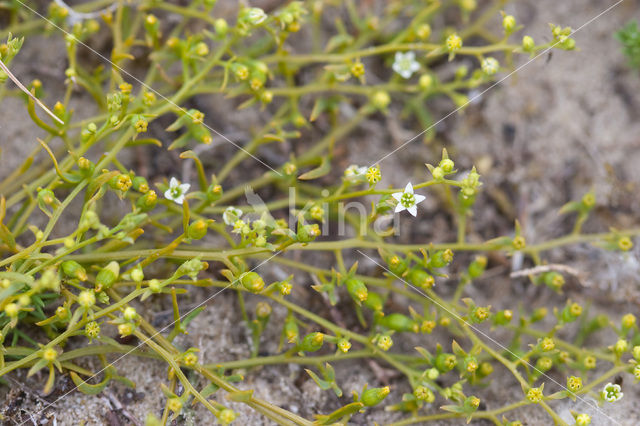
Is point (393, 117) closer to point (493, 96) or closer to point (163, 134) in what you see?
point (493, 96)

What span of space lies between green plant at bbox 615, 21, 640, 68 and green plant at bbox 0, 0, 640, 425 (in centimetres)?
65

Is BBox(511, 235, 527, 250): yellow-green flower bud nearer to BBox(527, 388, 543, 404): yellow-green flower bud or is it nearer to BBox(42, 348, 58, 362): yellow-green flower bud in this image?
BBox(527, 388, 543, 404): yellow-green flower bud

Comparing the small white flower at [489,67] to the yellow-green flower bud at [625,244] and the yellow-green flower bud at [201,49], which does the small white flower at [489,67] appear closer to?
the yellow-green flower bud at [625,244]

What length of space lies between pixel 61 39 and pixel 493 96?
7.70ft

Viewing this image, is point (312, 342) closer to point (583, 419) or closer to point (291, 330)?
point (291, 330)

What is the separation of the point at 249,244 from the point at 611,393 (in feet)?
4.98

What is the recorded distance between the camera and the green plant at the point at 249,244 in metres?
2.25

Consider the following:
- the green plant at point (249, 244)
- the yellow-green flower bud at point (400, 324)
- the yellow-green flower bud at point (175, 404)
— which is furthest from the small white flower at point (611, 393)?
the yellow-green flower bud at point (175, 404)

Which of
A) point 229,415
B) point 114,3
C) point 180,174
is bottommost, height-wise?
point 229,415

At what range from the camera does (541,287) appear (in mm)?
3176

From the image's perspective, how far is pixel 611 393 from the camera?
7.86 ft

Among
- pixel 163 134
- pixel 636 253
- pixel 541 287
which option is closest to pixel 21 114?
pixel 163 134

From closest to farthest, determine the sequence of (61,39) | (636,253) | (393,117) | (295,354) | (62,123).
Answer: (62,123)
(295,354)
(636,253)
(61,39)
(393,117)

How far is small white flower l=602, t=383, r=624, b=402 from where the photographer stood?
2367 mm
